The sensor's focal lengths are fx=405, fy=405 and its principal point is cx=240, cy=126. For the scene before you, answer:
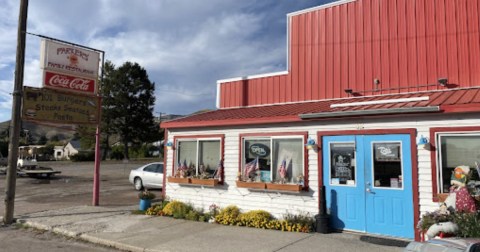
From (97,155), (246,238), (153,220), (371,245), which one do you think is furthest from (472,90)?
(97,155)

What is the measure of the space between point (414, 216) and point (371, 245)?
3.83 feet

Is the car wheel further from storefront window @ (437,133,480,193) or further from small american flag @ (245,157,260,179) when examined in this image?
storefront window @ (437,133,480,193)

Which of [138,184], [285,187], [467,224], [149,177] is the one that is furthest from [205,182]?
[138,184]

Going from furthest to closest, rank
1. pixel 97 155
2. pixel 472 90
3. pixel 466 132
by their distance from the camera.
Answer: pixel 97 155, pixel 472 90, pixel 466 132

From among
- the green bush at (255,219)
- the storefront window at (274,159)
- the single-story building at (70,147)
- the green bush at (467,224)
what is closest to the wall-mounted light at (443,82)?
the storefront window at (274,159)

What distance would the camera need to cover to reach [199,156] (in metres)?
12.1

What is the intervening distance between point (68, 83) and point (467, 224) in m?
11.7

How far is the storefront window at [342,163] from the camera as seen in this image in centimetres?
935

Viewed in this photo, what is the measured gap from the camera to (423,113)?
833 centimetres

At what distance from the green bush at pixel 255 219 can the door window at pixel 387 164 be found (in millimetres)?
2788

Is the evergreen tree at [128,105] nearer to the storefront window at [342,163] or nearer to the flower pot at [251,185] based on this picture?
the flower pot at [251,185]

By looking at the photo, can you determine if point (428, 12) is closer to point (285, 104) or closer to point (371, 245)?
point (285, 104)

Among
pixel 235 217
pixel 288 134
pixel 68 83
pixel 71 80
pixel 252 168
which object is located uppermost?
pixel 71 80

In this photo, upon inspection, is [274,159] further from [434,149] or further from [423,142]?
[434,149]
